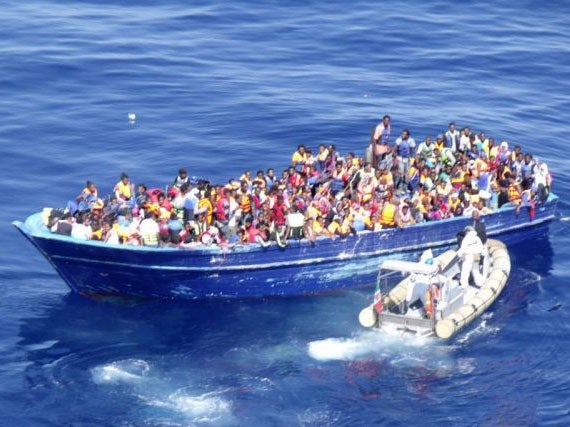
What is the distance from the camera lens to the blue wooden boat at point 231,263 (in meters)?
35.0

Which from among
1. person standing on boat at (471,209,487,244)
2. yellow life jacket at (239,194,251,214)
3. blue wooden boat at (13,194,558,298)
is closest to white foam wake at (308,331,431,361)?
blue wooden boat at (13,194,558,298)

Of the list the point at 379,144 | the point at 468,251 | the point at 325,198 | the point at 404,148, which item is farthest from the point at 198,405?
the point at 404,148

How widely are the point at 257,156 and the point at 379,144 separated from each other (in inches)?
311

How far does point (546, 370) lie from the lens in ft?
108

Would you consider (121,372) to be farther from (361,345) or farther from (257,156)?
(257,156)

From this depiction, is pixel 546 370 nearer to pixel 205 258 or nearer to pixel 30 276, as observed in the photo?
pixel 205 258

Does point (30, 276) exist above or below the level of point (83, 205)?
below

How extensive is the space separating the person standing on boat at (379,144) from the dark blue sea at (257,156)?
238 inches

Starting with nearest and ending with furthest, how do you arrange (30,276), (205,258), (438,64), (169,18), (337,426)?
1. (337,426)
2. (205,258)
3. (30,276)
4. (438,64)
5. (169,18)

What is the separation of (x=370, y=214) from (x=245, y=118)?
52.0 feet

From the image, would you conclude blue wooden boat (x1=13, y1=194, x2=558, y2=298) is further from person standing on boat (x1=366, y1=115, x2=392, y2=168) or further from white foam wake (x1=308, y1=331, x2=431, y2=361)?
person standing on boat (x1=366, y1=115, x2=392, y2=168)

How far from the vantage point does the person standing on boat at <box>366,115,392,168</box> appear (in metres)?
41.2

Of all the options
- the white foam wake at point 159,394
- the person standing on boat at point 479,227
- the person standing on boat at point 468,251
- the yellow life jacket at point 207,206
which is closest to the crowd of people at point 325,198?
the yellow life jacket at point 207,206

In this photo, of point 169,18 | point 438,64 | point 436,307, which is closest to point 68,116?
point 169,18
